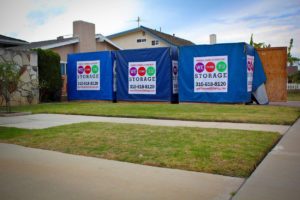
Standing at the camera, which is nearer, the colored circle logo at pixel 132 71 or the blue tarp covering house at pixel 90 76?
the colored circle logo at pixel 132 71

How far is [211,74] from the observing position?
14.9m

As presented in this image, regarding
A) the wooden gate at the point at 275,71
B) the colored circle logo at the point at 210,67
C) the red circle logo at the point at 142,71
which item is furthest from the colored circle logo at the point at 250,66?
the red circle logo at the point at 142,71

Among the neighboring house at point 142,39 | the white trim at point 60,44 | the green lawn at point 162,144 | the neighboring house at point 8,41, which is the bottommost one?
the green lawn at point 162,144

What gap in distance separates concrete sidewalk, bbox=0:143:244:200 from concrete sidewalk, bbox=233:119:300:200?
7.4 inches

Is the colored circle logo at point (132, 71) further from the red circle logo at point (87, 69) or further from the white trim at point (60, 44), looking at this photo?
the white trim at point (60, 44)

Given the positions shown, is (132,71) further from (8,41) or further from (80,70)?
(8,41)

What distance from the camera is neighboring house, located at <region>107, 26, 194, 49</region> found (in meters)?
37.2

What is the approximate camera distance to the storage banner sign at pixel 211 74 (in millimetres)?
14695

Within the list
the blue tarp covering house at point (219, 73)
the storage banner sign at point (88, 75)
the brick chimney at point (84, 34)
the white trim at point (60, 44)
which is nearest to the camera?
the blue tarp covering house at point (219, 73)

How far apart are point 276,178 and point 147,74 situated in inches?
503

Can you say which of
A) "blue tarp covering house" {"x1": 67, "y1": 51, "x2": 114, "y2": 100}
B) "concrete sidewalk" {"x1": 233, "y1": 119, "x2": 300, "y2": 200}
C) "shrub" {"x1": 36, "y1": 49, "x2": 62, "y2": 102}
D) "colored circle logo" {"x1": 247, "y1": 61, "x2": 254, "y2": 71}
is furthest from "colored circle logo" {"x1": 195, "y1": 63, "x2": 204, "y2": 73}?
"concrete sidewalk" {"x1": 233, "y1": 119, "x2": 300, "y2": 200}

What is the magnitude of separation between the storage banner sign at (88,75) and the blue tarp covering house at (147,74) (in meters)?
1.38

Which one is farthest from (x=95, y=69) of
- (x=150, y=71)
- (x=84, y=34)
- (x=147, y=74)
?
(x=84, y=34)

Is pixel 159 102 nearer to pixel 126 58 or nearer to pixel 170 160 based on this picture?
pixel 126 58
